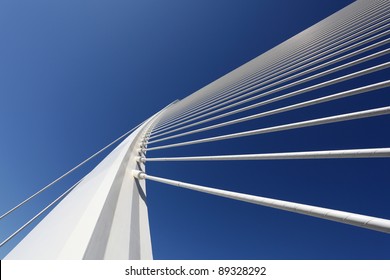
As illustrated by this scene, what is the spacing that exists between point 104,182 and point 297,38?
11.3 metres

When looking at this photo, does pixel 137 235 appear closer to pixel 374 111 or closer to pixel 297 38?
pixel 374 111

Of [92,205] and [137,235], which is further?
[137,235]

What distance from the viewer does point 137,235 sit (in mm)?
1598

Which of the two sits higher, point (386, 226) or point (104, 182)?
point (104, 182)
